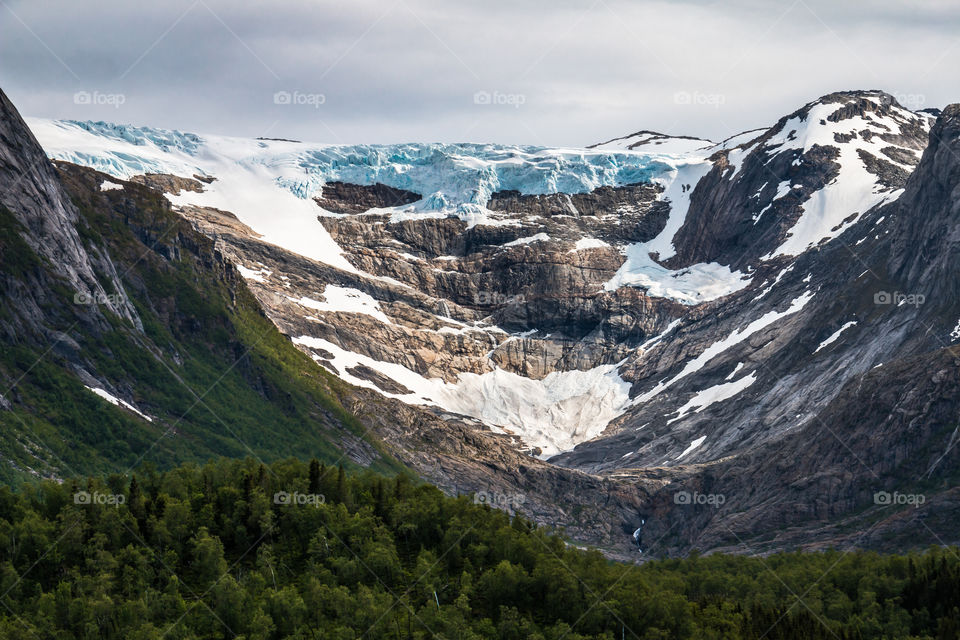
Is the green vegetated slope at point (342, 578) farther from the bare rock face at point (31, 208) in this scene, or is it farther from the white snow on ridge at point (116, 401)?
the bare rock face at point (31, 208)

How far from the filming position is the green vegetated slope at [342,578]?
103625mm

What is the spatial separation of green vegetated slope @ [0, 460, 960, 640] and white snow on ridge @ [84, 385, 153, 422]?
4706 centimetres

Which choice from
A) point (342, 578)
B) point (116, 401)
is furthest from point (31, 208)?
point (342, 578)

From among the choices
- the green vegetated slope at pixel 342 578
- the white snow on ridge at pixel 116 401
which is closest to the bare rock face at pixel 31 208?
the white snow on ridge at pixel 116 401

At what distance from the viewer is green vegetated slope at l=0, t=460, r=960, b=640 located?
103625 mm

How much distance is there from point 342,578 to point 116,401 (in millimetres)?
82496

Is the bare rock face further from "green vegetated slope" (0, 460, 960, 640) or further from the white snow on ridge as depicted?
"green vegetated slope" (0, 460, 960, 640)

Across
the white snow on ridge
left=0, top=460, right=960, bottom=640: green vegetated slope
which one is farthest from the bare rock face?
left=0, top=460, right=960, bottom=640: green vegetated slope

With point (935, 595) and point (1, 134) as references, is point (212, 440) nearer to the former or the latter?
point (1, 134)

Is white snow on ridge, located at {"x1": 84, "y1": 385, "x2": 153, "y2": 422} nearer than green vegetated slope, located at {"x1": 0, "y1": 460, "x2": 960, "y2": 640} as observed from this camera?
No

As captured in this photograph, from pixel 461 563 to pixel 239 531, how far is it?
2295 centimetres

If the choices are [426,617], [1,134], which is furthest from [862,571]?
[1,134]

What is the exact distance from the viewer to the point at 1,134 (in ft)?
640

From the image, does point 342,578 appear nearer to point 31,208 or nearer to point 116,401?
point 116,401
